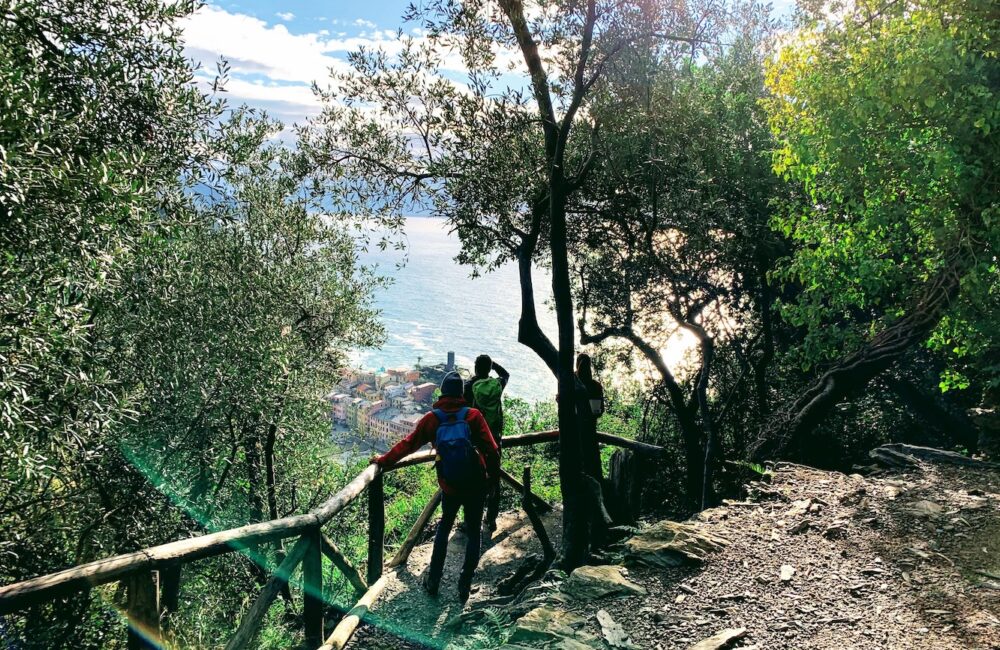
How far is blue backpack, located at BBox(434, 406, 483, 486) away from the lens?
6.21 meters

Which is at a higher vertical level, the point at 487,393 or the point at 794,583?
the point at 487,393

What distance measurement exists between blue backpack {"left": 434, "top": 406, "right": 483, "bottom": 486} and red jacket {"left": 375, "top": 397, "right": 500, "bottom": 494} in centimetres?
5

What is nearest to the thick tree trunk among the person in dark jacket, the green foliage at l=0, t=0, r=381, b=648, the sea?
the person in dark jacket

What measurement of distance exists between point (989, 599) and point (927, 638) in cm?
88

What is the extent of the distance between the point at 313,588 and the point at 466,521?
1.94 meters

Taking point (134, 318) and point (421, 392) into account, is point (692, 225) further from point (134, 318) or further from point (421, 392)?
point (421, 392)

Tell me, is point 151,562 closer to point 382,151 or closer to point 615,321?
point 382,151

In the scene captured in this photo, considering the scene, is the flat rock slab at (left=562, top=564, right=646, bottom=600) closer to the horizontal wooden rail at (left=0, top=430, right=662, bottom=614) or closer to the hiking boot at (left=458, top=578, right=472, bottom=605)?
the hiking boot at (left=458, top=578, right=472, bottom=605)

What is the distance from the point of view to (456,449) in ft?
20.5

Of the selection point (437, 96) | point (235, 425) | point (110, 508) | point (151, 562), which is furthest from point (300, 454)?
point (151, 562)

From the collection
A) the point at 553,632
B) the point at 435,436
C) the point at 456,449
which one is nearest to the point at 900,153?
the point at 456,449

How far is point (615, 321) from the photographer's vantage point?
1451 cm

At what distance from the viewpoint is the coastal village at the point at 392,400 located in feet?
172

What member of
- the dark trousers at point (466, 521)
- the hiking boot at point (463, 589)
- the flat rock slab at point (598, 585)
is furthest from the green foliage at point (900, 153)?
the hiking boot at point (463, 589)
